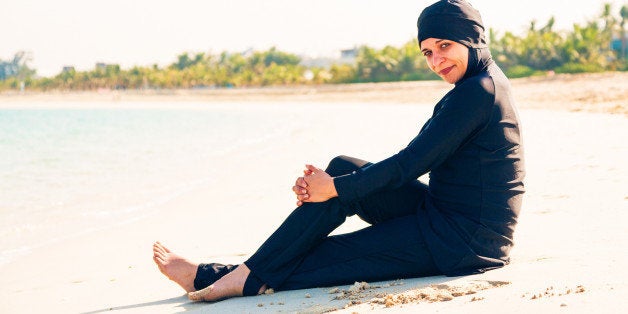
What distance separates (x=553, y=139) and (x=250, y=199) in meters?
4.00

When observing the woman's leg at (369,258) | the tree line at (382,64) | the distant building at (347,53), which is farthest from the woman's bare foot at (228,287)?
the distant building at (347,53)

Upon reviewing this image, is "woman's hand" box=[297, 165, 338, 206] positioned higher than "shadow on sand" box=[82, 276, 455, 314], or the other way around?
"woman's hand" box=[297, 165, 338, 206]

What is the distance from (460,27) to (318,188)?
786 millimetres

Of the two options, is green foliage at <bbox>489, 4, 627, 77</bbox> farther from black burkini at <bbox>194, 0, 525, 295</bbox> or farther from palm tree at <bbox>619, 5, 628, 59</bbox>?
black burkini at <bbox>194, 0, 525, 295</bbox>

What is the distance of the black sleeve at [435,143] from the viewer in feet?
8.81

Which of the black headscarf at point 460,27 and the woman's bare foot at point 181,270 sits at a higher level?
the black headscarf at point 460,27

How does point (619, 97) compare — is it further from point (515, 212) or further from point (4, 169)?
point (515, 212)

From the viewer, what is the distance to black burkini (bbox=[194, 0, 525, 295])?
2727 millimetres

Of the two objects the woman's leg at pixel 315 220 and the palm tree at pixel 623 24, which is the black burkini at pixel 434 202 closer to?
the woman's leg at pixel 315 220

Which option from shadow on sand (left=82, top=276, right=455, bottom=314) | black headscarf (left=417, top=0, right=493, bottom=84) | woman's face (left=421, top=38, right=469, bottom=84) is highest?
black headscarf (left=417, top=0, right=493, bottom=84)

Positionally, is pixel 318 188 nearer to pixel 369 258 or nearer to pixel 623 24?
pixel 369 258

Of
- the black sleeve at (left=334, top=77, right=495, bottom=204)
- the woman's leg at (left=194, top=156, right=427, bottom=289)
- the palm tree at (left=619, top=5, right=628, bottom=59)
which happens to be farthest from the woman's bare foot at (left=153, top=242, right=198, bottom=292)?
the palm tree at (left=619, top=5, right=628, bottom=59)

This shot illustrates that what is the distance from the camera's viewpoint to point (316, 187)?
2814mm

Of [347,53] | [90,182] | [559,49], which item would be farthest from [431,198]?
[347,53]
